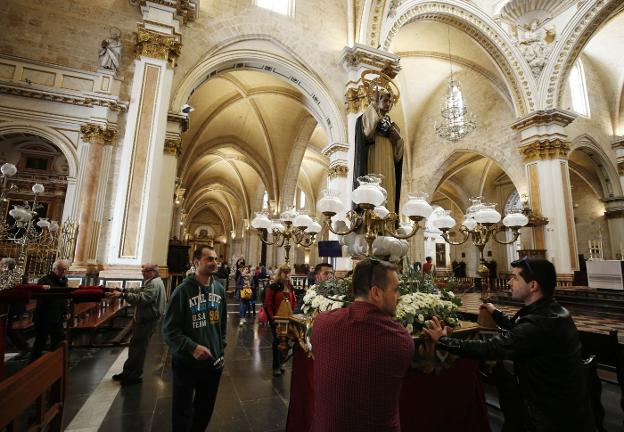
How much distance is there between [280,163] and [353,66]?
7.90 meters

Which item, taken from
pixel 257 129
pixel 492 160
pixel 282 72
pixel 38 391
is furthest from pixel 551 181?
pixel 38 391

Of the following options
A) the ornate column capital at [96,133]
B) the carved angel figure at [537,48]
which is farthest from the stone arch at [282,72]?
the carved angel figure at [537,48]

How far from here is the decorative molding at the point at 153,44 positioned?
6807 mm

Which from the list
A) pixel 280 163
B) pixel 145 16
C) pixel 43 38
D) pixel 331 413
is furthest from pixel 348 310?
pixel 280 163

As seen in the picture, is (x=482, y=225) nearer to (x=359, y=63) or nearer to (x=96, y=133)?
(x=359, y=63)

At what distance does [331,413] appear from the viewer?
110cm

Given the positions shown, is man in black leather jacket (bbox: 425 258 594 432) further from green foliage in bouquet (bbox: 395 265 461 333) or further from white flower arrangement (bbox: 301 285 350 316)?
white flower arrangement (bbox: 301 285 350 316)

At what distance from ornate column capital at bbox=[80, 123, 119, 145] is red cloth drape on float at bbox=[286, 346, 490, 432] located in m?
7.01

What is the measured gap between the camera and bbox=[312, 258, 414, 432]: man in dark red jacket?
1064 millimetres

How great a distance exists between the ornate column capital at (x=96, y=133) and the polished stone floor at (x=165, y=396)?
4.38 meters

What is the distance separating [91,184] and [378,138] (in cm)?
617

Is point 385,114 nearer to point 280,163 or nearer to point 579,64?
point 280,163

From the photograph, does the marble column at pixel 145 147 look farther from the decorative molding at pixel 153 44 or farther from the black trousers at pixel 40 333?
the black trousers at pixel 40 333

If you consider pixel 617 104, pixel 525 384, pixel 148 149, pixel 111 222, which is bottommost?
pixel 525 384
